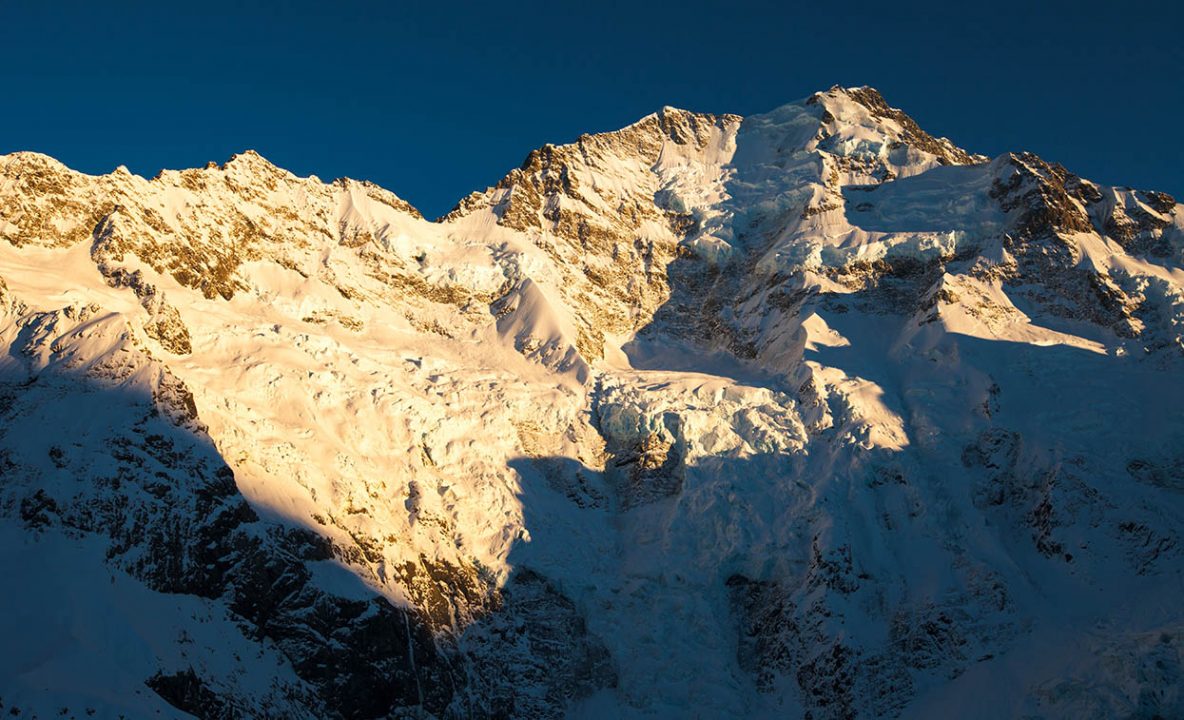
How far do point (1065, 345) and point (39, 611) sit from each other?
95479 millimetres

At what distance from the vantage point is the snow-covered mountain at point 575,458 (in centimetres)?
6756

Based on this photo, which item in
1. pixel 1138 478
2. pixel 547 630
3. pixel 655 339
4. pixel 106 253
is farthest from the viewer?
pixel 655 339

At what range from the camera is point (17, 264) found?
8844 cm

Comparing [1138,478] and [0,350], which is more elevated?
[1138,478]

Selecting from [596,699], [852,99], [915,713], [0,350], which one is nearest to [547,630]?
[596,699]

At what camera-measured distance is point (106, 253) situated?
307 feet

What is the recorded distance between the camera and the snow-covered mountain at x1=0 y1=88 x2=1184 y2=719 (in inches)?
2660

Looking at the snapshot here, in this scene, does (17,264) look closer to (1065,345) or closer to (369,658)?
(369,658)

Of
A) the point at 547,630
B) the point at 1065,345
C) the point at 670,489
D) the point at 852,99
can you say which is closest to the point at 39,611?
the point at 547,630

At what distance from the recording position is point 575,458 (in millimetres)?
96375

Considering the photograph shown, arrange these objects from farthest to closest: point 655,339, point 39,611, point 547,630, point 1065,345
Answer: point 655,339
point 1065,345
point 547,630
point 39,611

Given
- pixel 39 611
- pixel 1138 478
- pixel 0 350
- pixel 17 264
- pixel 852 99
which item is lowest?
pixel 39 611

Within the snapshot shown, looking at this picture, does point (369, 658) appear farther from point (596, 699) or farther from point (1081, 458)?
point (1081, 458)

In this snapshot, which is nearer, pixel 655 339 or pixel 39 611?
pixel 39 611
